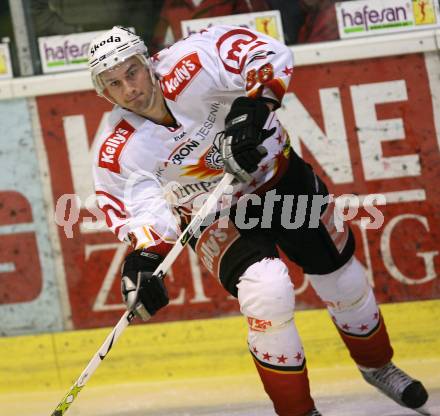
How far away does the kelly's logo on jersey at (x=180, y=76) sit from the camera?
3.42m

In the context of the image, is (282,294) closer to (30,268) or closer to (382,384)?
(382,384)

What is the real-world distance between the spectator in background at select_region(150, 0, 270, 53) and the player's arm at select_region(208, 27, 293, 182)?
1.07 metres

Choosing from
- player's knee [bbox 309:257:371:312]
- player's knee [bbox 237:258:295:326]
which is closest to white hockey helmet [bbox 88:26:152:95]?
player's knee [bbox 237:258:295:326]

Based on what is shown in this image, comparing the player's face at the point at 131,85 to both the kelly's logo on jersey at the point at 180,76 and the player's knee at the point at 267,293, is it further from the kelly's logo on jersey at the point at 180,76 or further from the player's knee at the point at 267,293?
the player's knee at the point at 267,293

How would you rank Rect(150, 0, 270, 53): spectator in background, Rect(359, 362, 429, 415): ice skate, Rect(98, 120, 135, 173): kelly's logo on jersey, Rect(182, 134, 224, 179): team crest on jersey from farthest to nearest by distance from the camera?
Rect(150, 0, 270, 53): spectator in background, Rect(359, 362, 429, 415): ice skate, Rect(182, 134, 224, 179): team crest on jersey, Rect(98, 120, 135, 173): kelly's logo on jersey

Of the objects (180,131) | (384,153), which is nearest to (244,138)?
(180,131)

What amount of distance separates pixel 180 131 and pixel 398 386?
1101 millimetres

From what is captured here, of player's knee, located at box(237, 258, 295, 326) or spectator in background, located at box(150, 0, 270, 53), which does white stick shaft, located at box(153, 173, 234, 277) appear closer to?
player's knee, located at box(237, 258, 295, 326)

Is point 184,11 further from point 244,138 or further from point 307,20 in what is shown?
point 244,138

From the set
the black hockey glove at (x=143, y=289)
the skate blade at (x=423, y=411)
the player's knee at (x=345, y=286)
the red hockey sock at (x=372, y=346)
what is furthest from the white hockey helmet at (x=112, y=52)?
the skate blade at (x=423, y=411)

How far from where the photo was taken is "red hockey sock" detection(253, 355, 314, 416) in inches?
130

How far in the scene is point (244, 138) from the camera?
10.3 ft

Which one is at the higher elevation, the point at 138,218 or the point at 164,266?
the point at 138,218

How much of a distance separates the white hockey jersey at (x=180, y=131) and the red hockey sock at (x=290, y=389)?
0.50 metres
